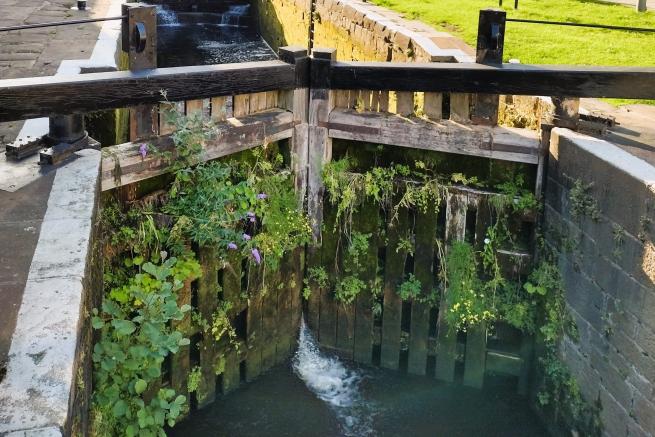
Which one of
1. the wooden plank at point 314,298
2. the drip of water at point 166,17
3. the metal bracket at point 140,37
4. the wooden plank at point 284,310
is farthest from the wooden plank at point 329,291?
the drip of water at point 166,17

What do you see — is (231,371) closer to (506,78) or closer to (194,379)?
(194,379)

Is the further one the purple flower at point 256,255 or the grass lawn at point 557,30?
the grass lawn at point 557,30

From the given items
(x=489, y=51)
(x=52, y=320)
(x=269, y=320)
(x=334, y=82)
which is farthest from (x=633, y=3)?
(x=52, y=320)

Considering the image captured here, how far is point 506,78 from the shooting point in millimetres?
5844

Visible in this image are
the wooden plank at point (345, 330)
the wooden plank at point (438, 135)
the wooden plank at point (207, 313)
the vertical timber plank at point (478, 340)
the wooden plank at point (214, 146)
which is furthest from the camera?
the wooden plank at point (345, 330)

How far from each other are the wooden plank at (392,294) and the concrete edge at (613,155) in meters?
1.39

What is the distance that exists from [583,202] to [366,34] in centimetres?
621

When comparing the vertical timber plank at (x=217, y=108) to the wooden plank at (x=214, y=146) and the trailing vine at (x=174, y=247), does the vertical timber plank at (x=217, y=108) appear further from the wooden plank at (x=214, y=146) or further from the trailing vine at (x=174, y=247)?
the trailing vine at (x=174, y=247)

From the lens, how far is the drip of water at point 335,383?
20.1 feet

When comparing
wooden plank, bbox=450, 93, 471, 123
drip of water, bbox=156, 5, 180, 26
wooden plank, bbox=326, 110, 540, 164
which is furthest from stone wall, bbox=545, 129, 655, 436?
drip of water, bbox=156, 5, 180, 26

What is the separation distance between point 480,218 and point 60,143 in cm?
306

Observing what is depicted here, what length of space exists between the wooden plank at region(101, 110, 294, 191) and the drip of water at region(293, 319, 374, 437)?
1.73 m

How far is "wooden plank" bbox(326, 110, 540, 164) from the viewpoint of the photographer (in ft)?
19.4

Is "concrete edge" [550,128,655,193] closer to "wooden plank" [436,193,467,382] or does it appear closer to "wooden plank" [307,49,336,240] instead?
"wooden plank" [436,193,467,382]
